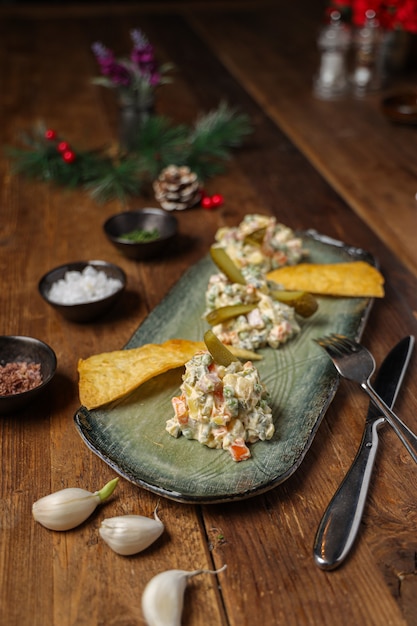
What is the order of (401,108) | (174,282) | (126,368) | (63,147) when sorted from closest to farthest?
(126,368) → (174,282) → (63,147) → (401,108)

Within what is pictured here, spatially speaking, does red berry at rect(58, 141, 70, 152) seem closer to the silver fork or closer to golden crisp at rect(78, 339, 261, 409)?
golden crisp at rect(78, 339, 261, 409)

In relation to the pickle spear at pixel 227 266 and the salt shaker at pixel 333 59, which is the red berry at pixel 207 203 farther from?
the salt shaker at pixel 333 59

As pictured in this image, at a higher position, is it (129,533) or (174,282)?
(129,533)

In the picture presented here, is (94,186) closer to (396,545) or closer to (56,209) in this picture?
(56,209)

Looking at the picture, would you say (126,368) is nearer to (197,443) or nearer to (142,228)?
(197,443)

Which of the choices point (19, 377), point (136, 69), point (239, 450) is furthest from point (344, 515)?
point (136, 69)

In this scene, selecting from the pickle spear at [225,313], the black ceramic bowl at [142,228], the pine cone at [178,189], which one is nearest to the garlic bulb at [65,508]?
the pickle spear at [225,313]

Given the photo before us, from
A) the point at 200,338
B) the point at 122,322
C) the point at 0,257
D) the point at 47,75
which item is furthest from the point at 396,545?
the point at 47,75
